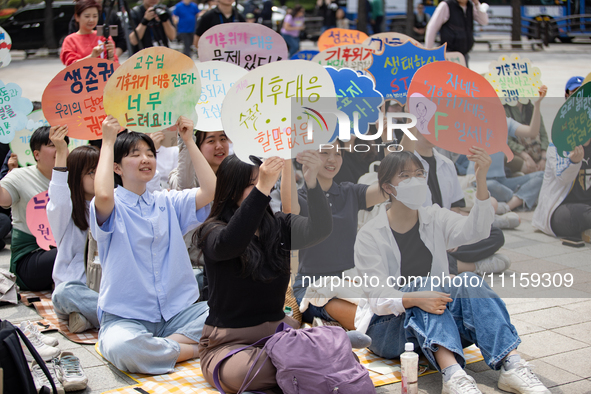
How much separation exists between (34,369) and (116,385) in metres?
0.36

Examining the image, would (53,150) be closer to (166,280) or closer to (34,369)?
(166,280)

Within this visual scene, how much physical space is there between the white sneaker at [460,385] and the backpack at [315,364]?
36 centimetres

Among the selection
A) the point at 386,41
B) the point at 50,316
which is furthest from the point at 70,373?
the point at 386,41

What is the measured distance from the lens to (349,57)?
479 cm

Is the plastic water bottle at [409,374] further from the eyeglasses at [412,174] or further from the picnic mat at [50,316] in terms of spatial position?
the picnic mat at [50,316]

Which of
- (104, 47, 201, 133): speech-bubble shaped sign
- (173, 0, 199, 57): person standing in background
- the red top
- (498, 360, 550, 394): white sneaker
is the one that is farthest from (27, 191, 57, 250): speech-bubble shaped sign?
(173, 0, 199, 57): person standing in background

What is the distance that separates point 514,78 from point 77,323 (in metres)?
3.74

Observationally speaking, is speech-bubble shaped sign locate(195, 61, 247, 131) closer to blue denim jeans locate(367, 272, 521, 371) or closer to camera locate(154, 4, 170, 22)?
blue denim jeans locate(367, 272, 521, 371)

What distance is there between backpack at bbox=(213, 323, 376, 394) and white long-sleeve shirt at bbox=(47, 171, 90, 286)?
5.14 feet

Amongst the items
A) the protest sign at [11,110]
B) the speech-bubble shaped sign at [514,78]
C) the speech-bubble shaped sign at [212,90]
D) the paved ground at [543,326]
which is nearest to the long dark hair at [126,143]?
the speech-bubble shaped sign at [212,90]

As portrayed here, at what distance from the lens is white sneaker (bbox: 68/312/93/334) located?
3.41m

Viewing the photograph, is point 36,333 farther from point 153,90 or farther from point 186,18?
point 186,18

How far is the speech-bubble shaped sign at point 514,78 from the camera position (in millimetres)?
4918

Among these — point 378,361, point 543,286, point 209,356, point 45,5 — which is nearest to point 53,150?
point 209,356
